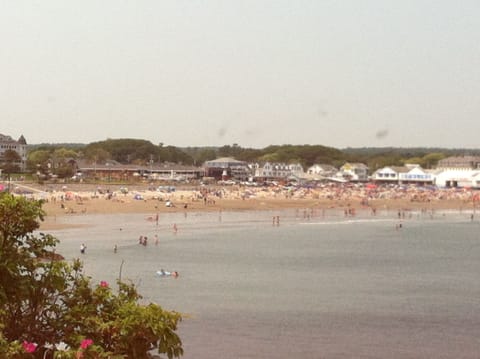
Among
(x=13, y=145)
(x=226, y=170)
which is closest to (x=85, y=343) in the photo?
(x=13, y=145)

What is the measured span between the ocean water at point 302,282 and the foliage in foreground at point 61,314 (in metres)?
1.14

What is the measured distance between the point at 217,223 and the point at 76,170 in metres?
75.1

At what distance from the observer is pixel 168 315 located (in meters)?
10.1

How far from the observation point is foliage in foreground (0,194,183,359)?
1009 cm

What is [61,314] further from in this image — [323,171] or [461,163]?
[461,163]

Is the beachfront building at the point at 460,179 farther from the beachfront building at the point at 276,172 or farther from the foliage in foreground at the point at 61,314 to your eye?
the foliage in foreground at the point at 61,314

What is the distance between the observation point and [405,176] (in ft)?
511

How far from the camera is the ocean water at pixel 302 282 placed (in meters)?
21.7

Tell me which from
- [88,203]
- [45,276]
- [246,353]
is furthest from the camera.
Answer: [88,203]

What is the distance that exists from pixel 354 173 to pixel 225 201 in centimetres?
7908

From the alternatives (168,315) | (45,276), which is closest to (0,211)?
(45,276)

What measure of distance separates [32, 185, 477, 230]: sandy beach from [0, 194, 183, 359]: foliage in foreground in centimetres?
4348

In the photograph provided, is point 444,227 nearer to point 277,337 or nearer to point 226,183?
point 277,337

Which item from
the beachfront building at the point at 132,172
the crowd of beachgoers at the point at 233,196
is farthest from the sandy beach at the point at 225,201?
the beachfront building at the point at 132,172
